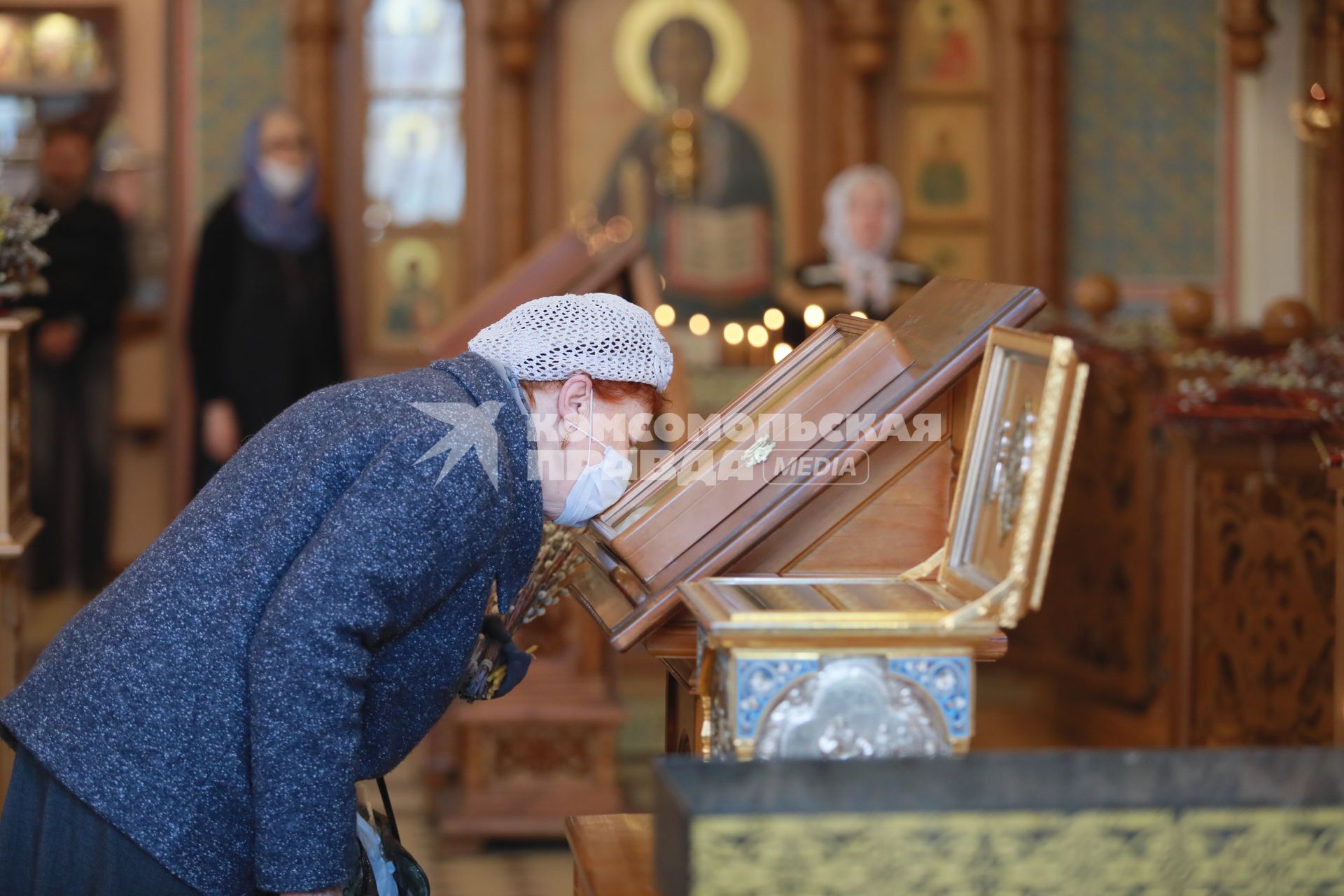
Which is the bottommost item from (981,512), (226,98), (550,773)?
(550,773)

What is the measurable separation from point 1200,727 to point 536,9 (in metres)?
4.09

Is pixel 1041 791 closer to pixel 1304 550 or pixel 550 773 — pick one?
pixel 1304 550

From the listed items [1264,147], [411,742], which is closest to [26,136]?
[1264,147]

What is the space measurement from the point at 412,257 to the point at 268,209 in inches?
58.4

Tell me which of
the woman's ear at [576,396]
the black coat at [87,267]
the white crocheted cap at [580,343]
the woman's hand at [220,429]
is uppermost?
the black coat at [87,267]

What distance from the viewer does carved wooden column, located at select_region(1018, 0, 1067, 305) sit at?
6.85 m

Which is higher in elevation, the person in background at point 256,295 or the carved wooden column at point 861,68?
the carved wooden column at point 861,68

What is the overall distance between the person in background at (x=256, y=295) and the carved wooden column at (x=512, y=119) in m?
1.35

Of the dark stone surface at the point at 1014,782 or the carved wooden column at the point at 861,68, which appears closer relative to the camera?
the dark stone surface at the point at 1014,782

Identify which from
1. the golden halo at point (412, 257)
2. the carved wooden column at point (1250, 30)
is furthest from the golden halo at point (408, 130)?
the carved wooden column at point (1250, 30)

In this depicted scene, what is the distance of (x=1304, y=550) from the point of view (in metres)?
3.87

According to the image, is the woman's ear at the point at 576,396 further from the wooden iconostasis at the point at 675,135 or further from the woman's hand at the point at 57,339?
the woman's hand at the point at 57,339

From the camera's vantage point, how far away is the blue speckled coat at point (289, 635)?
1644mm

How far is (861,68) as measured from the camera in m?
6.83
